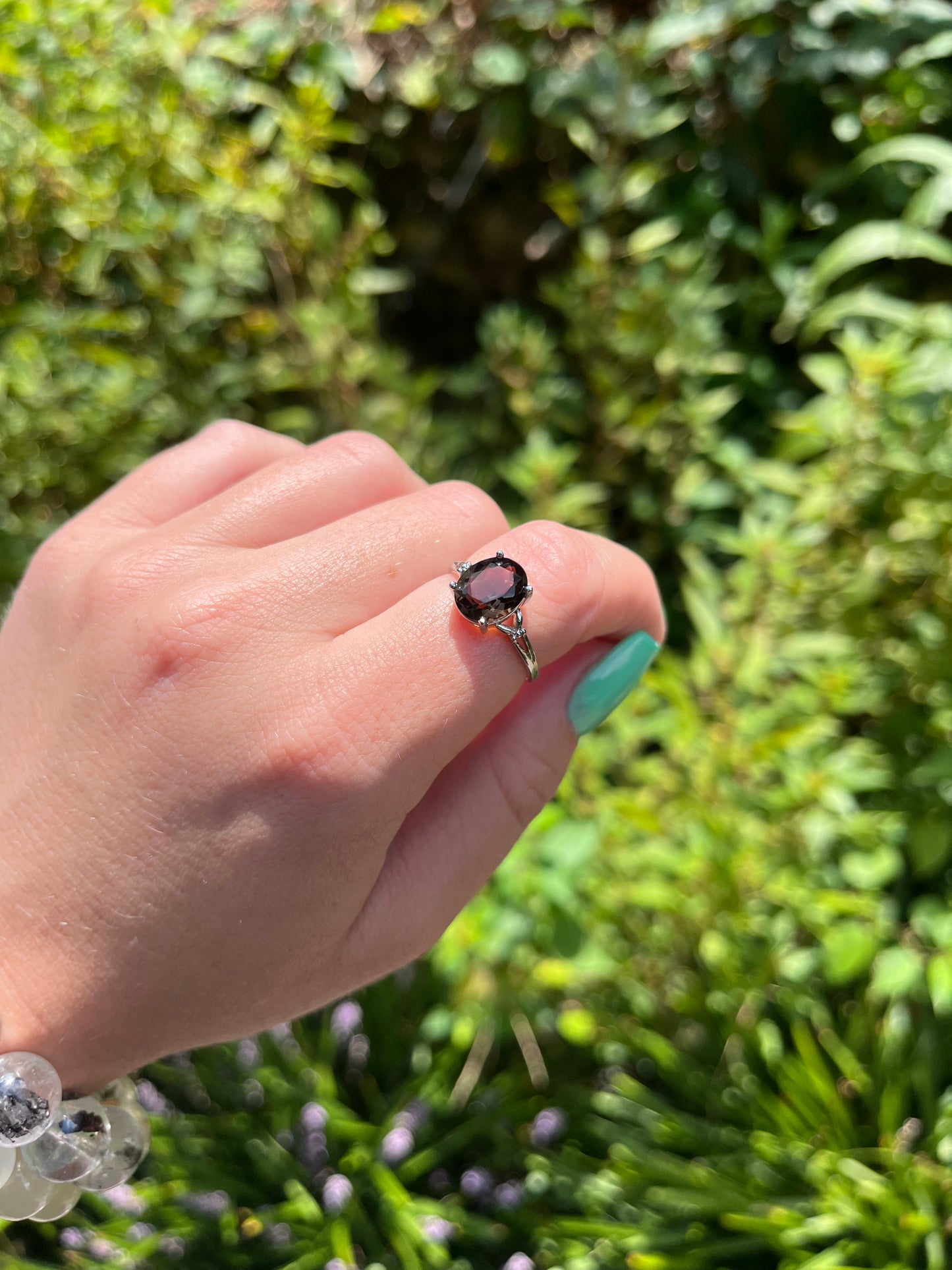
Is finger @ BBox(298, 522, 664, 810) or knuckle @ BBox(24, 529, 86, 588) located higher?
knuckle @ BBox(24, 529, 86, 588)

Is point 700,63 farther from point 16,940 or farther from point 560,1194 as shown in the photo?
point 560,1194

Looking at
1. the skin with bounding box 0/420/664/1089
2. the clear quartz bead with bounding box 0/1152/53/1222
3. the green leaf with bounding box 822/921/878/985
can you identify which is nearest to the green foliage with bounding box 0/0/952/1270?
the green leaf with bounding box 822/921/878/985

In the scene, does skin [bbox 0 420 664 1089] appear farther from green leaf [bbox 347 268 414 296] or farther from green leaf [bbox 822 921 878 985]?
green leaf [bbox 347 268 414 296]

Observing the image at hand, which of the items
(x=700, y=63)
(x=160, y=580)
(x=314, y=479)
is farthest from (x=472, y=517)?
(x=700, y=63)

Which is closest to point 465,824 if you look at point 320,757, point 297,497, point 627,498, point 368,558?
point 320,757

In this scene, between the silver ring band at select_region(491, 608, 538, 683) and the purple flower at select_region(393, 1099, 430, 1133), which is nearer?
the silver ring band at select_region(491, 608, 538, 683)

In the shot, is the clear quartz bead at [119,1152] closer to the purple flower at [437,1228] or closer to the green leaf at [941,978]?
the purple flower at [437,1228]

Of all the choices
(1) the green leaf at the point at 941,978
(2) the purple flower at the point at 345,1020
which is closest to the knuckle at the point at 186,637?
(1) the green leaf at the point at 941,978

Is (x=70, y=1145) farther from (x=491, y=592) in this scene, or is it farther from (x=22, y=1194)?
(x=491, y=592)
